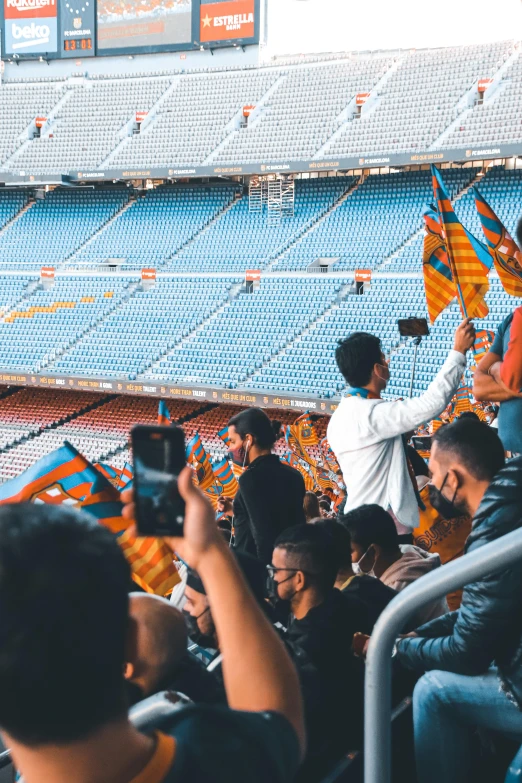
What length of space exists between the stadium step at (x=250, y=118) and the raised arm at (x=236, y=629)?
89.4ft

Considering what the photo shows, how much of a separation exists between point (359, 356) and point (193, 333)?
64.2 feet

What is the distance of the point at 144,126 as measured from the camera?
30.0 meters

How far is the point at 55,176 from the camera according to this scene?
28.1 m

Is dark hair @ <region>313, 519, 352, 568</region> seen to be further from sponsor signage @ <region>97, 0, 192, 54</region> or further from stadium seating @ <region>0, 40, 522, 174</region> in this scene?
sponsor signage @ <region>97, 0, 192, 54</region>

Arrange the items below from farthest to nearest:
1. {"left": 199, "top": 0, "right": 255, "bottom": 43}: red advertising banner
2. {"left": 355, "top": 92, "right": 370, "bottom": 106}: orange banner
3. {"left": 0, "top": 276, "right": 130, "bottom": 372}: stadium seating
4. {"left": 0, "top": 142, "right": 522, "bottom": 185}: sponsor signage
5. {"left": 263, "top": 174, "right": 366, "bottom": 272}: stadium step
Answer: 1. {"left": 199, "top": 0, "right": 255, "bottom": 43}: red advertising banner
2. {"left": 355, "top": 92, "right": 370, "bottom": 106}: orange banner
3. {"left": 263, "top": 174, "right": 366, "bottom": 272}: stadium step
4. {"left": 0, "top": 276, "right": 130, "bottom": 372}: stadium seating
5. {"left": 0, "top": 142, "right": 522, "bottom": 185}: sponsor signage

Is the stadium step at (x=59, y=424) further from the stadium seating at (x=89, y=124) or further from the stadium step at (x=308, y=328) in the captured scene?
the stadium seating at (x=89, y=124)

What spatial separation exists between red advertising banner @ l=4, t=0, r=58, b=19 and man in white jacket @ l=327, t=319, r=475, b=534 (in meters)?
32.4

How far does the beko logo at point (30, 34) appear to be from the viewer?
32.1 metres

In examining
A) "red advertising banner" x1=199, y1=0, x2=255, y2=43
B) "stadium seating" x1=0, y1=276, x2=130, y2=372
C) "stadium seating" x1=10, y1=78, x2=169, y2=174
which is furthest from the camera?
"stadium seating" x1=10, y1=78, x2=169, y2=174

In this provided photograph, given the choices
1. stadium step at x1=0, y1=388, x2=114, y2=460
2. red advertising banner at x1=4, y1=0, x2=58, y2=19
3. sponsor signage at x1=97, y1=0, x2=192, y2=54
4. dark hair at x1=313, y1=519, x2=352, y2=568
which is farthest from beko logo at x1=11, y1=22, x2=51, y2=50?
dark hair at x1=313, y1=519, x2=352, y2=568

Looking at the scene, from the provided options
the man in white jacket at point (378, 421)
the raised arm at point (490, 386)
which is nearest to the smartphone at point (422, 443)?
the man in white jacket at point (378, 421)

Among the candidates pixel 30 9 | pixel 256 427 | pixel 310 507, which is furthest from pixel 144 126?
pixel 256 427

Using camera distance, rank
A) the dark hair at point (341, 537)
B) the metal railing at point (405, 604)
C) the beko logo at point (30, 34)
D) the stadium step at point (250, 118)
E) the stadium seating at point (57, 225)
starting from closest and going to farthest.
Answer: the metal railing at point (405, 604) → the dark hair at point (341, 537) → the stadium step at point (250, 118) → the stadium seating at point (57, 225) → the beko logo at point (30, 34)

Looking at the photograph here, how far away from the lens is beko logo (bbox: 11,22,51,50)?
32125mm
